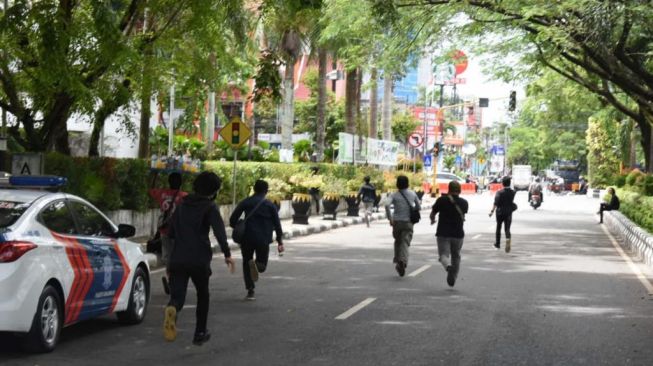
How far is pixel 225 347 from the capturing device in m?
9.40

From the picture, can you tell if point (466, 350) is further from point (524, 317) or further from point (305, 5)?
point (305, 5)

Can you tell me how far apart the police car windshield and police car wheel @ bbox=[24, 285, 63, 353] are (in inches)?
25.5

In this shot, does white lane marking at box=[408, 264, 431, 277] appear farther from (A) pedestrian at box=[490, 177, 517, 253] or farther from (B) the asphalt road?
(A) pedestrian at box=[490, 177, 517, 253]

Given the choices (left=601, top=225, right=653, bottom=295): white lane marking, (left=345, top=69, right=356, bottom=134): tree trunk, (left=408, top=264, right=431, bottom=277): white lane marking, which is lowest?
(left=601, top=225, right=653, bottom=295): white lane marking

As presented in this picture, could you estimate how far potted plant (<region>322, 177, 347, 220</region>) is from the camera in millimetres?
33688

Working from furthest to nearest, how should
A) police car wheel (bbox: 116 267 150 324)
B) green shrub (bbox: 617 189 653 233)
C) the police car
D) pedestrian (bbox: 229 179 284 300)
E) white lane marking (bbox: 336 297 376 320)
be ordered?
green shrub (bbox: 617 189 653 233) < pedestrian (bbox: 229 179 284 300) < white lane marking (bbox: 336 297 376 320) < police car wheel (bbox: 116 267 150 324) < the police car

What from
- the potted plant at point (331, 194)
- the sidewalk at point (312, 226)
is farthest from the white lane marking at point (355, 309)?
the potted plant at point (331, 194)

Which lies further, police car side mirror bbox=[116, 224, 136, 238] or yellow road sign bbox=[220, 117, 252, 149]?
yellow road sign bbox=[220, 117, 252, 149]

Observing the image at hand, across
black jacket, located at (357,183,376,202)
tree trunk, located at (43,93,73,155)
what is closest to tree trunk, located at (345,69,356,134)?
black jacket, located at (357,183,376,202)

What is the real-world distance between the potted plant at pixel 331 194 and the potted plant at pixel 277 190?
1.37 metres

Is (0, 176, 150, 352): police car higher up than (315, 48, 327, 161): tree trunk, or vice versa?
(315, 48, 327, 161): tree trunk

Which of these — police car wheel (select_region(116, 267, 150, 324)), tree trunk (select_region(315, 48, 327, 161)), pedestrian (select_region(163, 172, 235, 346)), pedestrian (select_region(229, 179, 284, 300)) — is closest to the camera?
pedestrian (select_region(163, 172, 235, 346))

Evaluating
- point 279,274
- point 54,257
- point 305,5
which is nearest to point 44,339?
point 54,257

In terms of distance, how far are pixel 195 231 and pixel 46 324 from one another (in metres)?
1.52
